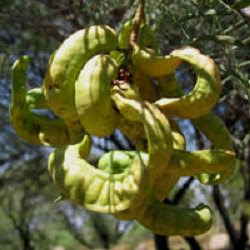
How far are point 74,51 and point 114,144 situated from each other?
8.43m

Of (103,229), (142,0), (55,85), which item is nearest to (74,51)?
(55,85)

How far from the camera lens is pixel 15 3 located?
5.21 metres

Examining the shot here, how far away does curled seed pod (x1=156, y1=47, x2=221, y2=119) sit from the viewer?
3.85 feet

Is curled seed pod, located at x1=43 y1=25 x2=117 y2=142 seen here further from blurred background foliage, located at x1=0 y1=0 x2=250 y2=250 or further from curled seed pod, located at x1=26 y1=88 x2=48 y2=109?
blurred background foliage, located at x1=0 y1=0 x2=250 y2=250

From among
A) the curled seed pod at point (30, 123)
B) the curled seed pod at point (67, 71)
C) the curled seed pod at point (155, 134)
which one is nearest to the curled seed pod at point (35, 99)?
the curled seed pod at point (30, 123)

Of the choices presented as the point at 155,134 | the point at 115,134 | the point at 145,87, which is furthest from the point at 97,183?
the point at 115,134

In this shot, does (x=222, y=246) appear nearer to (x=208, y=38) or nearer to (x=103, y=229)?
(x=103, y=229)

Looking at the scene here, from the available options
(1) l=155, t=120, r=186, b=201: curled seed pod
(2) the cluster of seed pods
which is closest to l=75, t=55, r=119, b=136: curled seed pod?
(2) the cluster of seed pods

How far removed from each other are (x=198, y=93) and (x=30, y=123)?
0.33m

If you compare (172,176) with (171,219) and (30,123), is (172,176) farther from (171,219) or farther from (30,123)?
(30,123)

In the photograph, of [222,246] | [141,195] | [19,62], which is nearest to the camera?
[141,195]

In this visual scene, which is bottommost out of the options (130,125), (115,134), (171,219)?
(115,134)

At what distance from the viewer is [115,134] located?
8.77 meters

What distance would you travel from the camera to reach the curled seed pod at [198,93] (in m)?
1.17
